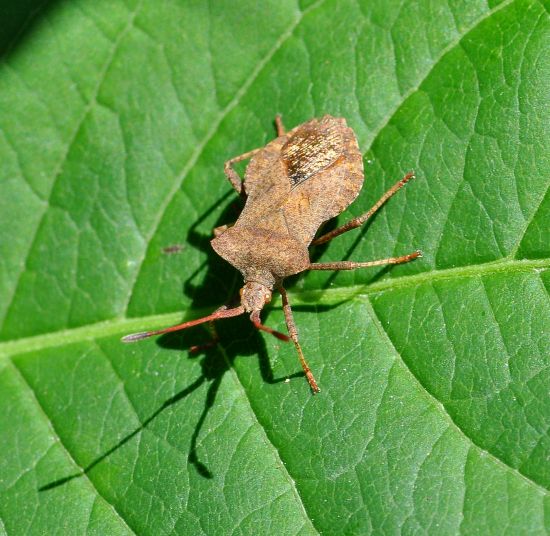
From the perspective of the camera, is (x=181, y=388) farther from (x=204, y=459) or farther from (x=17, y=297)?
(x=17, y=297)

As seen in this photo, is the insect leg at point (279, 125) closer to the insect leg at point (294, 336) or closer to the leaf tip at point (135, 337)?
the insect leg at point (294, 336)

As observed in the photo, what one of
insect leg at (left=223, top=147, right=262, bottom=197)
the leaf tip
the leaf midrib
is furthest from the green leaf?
the leaf tip

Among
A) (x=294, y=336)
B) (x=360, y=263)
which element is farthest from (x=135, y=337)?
(x=360, y=263)

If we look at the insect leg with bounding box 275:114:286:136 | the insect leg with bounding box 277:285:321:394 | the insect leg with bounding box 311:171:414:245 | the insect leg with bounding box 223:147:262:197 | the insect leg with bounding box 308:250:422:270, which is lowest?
the insect leg with bounding box 277:285:321:394

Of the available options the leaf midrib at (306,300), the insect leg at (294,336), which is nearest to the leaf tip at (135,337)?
the leaf midrib at (306,300)

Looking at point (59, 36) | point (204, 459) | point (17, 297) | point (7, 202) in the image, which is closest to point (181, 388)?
point (204, 459)

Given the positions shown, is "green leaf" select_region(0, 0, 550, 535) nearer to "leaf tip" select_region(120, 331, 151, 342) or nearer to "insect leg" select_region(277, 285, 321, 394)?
"insect leg" select_region(277, 285, 321, 394)
